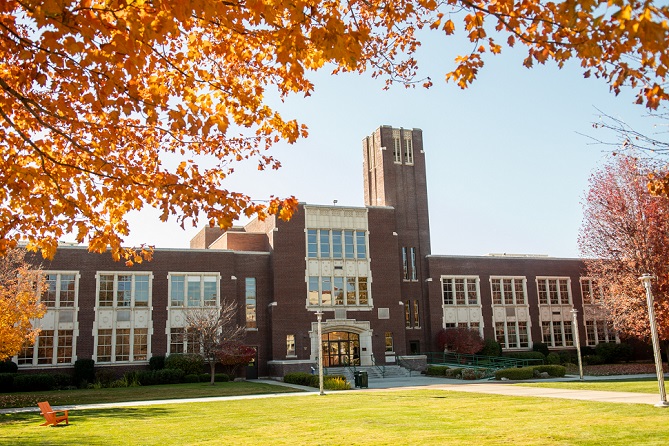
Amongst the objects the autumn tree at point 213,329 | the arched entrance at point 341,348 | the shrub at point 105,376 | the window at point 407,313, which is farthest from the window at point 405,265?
the shrub at point 105,376

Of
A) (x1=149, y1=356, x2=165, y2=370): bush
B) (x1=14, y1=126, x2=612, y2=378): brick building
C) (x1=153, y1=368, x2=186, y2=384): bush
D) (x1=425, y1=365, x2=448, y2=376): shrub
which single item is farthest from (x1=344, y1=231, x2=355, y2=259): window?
(x1=149, y1=356, x2=165, y2=370): bush

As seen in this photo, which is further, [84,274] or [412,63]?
[84,274]

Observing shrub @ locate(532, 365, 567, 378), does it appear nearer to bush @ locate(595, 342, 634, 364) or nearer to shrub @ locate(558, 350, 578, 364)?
shrub @ locate(558, 350, 578, 364)

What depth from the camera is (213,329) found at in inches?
1346

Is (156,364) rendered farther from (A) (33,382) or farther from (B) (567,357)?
(B) (567,357)

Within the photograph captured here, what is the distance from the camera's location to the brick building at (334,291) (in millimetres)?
38531

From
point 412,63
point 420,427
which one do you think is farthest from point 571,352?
point 412,63

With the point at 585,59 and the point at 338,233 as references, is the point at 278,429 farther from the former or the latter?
the point at 338,233

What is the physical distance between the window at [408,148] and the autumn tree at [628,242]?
1511 centimetres

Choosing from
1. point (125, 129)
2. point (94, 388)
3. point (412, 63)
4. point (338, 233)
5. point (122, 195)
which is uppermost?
point (338, 233)

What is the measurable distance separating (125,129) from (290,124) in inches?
109

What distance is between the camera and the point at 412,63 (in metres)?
9.95

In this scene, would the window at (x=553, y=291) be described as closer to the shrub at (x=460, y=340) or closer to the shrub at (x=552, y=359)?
the shrub at (x=552, y=359)

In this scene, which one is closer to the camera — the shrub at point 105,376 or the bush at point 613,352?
the shrub at point 105,376
